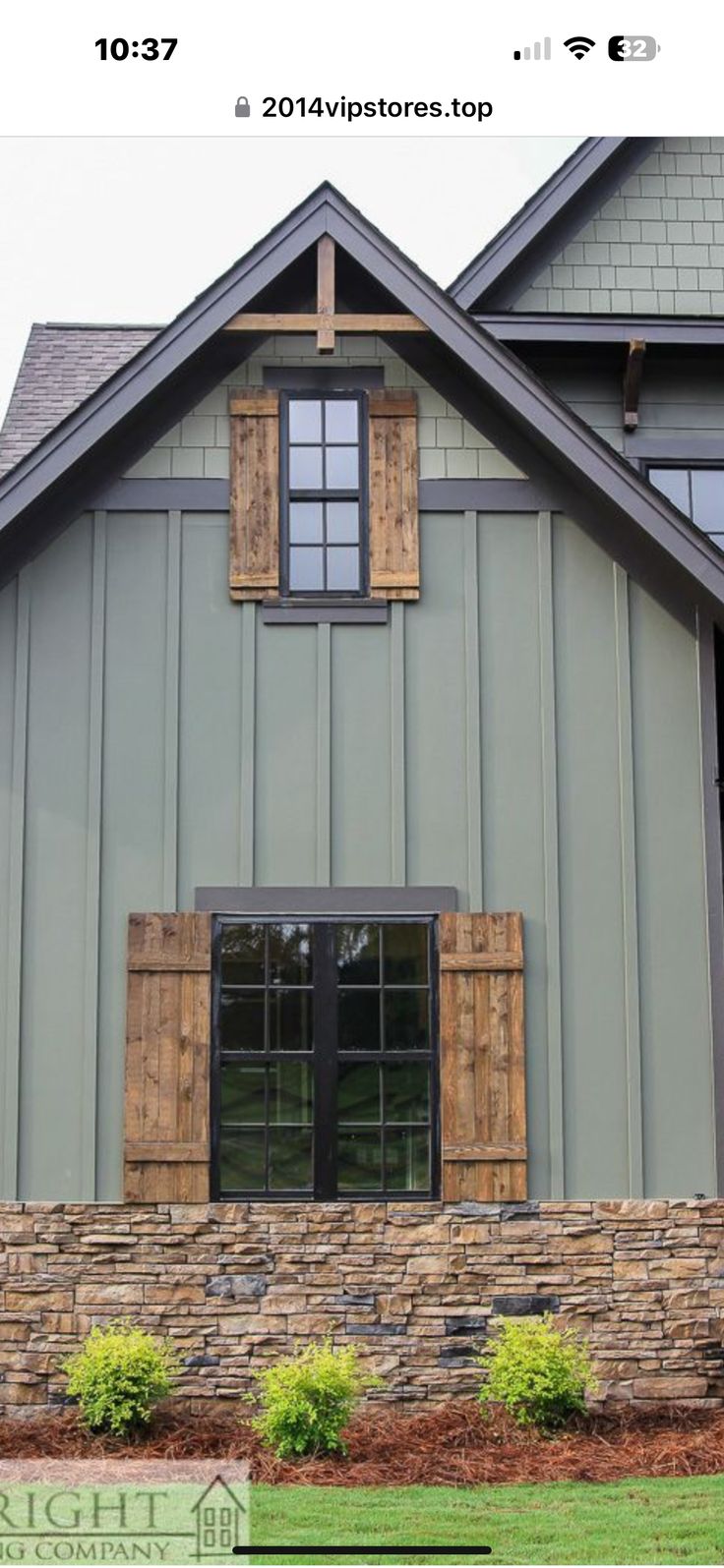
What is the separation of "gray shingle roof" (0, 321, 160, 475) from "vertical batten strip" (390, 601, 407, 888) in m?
4.23

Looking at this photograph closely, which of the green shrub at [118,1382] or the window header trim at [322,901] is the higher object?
the window header trim at [322,901]

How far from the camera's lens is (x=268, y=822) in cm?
973

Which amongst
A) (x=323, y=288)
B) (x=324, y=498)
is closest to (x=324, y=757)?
(x=324, y=498)

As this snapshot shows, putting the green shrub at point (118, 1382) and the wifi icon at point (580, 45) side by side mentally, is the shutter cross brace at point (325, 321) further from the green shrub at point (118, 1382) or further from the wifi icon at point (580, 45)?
the green shrub at point (118, 1382)

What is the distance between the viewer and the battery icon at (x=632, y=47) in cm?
659

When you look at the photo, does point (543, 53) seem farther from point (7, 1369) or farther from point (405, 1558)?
point (7, 1369)

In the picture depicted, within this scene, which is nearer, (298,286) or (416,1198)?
(416,1198)

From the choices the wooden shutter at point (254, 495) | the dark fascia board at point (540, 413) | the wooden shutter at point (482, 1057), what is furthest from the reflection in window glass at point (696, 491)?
the wooden shutter at point (482, 1057)

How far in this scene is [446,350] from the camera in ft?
32.3

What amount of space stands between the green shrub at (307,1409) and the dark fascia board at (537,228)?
7.35 meters

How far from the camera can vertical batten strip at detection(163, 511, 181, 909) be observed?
9656mm

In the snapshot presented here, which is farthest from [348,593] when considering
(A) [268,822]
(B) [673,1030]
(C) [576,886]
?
(B) [673,1030]

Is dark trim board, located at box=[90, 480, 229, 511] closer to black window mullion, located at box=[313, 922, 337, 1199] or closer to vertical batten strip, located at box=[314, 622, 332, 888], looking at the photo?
vertical batten strip, located at box=[314, 622, 332, 888]

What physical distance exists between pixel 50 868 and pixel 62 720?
907mm
